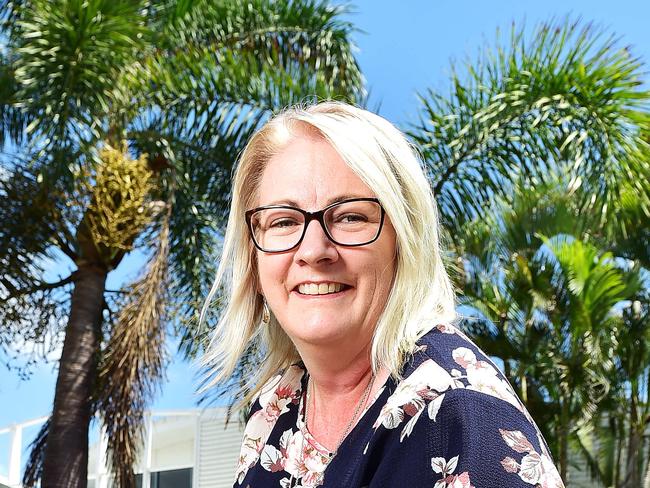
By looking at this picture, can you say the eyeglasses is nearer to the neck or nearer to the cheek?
the cheek

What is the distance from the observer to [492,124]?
8328 millimetres

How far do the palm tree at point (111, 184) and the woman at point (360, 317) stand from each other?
5.76 meters

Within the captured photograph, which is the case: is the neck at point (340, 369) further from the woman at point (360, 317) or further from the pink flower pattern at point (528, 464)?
the pink flower pattern at point (528, 464)

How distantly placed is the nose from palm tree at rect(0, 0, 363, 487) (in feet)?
19.7

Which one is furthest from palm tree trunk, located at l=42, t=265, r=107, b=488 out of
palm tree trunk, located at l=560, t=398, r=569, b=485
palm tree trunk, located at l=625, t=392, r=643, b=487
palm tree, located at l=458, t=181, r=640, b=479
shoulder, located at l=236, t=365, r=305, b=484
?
palm tree trunk, located at l=625, t=392, r=643, b=487

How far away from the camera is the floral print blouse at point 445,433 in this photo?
1315 mm

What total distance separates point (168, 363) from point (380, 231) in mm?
6526

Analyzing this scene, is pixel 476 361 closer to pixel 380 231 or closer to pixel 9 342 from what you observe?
pixel 380 231

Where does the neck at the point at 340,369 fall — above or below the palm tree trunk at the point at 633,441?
above

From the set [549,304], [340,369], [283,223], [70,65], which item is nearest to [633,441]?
[549,304]

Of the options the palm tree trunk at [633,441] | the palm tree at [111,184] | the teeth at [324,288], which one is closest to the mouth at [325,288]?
the teeth at [324,288]

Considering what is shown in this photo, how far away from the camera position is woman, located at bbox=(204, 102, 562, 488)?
4.45 ft

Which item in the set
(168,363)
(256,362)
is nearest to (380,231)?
(256,362)

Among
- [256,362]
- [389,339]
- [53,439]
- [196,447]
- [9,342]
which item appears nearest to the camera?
[389,339]
